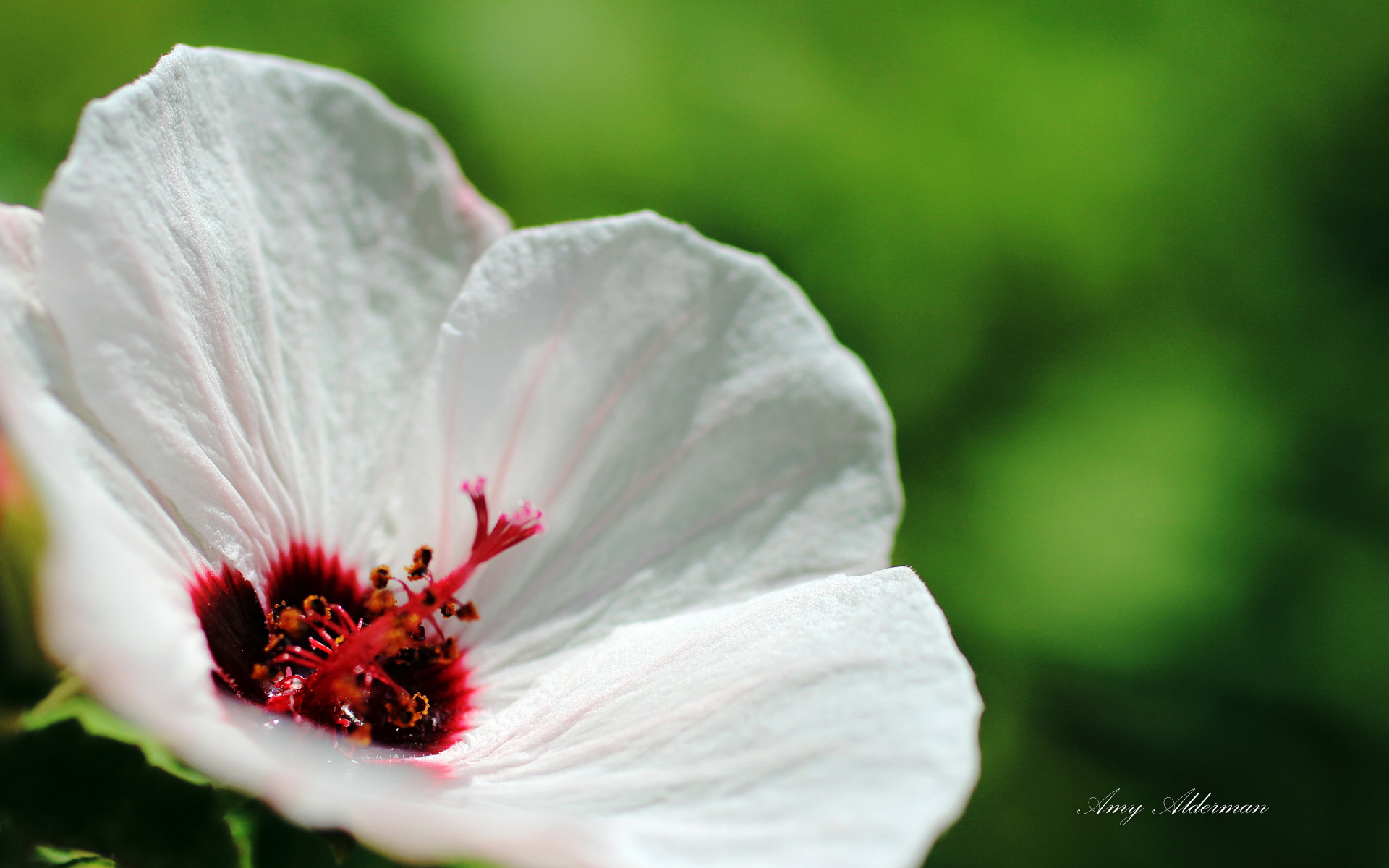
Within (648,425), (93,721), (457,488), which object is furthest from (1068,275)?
(93,721)

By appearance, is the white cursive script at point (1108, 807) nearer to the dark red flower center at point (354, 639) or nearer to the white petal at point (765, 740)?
the white petal at point (765, 740)

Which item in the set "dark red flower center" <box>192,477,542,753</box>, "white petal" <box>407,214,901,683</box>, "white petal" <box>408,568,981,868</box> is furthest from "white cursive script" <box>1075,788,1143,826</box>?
"dark red flower center" <box>192,477,542,753</box>

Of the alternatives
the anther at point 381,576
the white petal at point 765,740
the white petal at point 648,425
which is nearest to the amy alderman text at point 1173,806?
the white petal at point 648,425

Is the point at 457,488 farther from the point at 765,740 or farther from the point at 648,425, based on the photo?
the point at 765,740

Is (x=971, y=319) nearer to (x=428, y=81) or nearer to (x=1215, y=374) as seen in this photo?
(x=1215, y=374)

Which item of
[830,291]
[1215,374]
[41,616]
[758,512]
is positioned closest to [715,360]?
[758,512]

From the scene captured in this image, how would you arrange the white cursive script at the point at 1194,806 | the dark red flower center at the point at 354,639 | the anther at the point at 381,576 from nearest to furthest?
the dark red flower center at the point at 354,639 < the anther at the point at 381,576 < the white cursive script at the point at 1194,806
